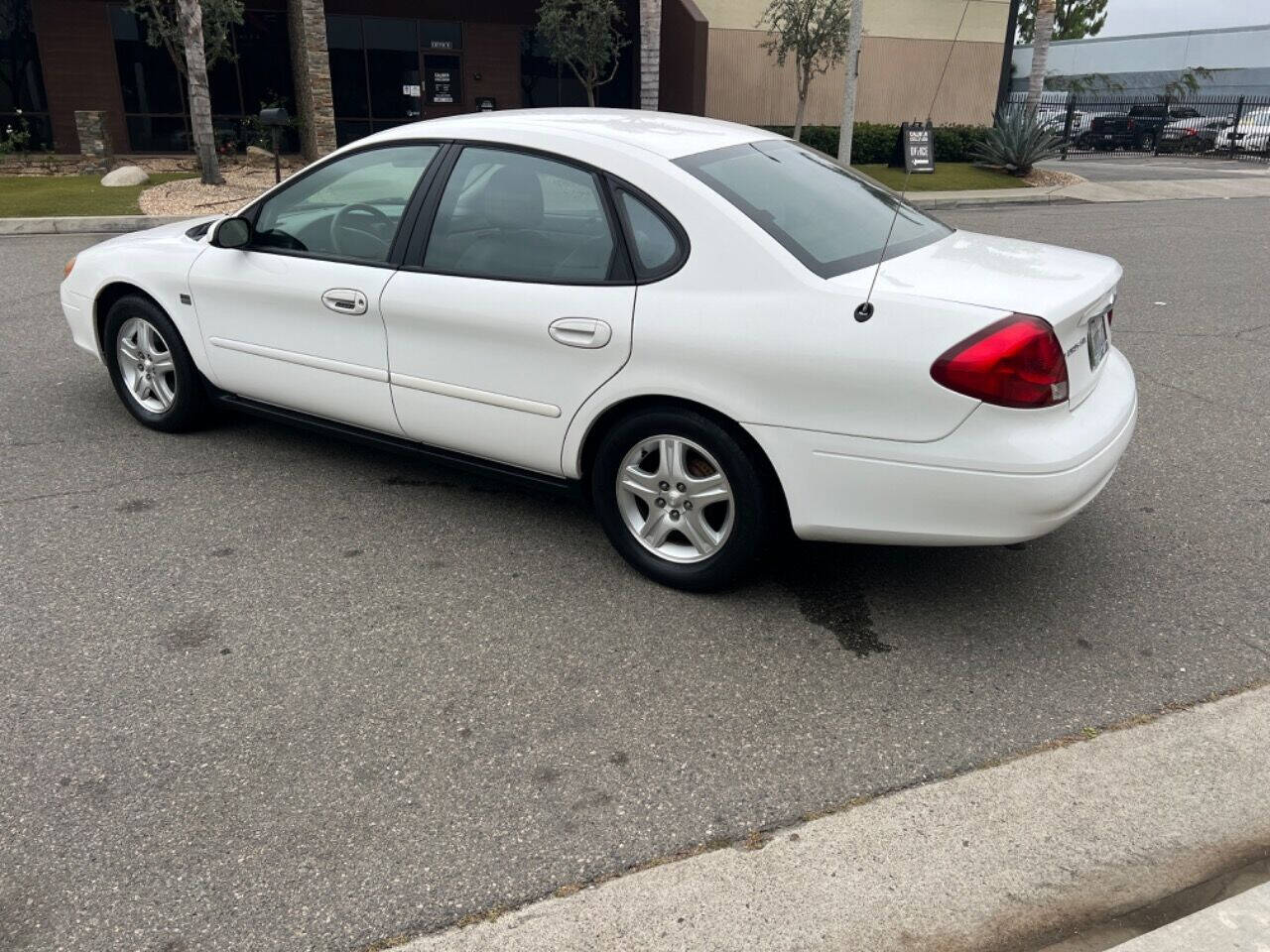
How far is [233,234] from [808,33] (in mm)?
19598

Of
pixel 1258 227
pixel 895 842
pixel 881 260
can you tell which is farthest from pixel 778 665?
pixel 1258 227

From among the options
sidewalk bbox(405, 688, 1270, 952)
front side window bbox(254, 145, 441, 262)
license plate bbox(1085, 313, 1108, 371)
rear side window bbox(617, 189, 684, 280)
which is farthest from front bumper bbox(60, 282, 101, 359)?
license plate bbox(1085, 313, 1108, 371)

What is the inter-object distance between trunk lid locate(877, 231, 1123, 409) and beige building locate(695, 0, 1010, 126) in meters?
21.6

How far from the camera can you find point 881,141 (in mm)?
23266

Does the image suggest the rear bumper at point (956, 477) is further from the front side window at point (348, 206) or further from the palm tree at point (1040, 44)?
the palm tree at point (1040, 44)

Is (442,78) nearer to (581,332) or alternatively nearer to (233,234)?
(233,234)

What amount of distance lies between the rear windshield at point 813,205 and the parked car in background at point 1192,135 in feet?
102

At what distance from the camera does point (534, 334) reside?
3801 millimetres

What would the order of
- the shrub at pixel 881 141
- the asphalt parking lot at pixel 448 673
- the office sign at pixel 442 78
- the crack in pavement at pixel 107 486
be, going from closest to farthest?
the asphalt parking lot at pixel 448 673 < the crack in pavement at pixel 107 486 < the shrub at pixel 881 141 < the office sign at pixel 442 78

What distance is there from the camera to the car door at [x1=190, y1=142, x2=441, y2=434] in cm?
428

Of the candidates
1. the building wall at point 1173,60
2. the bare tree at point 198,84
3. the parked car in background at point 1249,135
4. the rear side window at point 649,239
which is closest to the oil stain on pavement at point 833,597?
the rear side window at point 649,239

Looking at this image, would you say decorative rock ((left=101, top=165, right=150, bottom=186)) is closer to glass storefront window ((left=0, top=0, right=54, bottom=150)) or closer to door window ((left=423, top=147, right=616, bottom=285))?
glass storefront window ((left=0, top=0, right=54, bottom=150))

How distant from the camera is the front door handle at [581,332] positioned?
3.65 metres

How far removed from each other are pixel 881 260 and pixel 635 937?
234 cm
